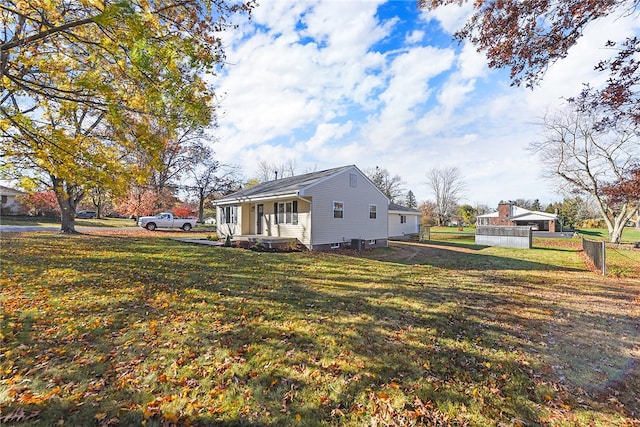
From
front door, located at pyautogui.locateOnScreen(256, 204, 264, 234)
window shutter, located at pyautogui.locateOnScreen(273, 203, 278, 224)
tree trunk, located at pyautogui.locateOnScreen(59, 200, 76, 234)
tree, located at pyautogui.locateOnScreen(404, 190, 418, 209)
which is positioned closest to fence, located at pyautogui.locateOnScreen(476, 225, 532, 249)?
window shutter, located at pyautogui.locateOnScreen(273, 203, 278, 224)

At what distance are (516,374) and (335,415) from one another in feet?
7.39

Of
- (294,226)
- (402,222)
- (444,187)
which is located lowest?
(294,226)

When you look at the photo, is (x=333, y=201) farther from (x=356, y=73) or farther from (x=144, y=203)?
(x=144, y=203)

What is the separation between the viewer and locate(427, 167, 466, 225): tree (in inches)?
1945

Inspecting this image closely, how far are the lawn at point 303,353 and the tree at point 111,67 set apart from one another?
2913 millimetres

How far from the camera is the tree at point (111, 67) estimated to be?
4.93 meters

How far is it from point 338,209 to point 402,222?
14210mm

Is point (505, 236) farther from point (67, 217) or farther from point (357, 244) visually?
point (67, 217)

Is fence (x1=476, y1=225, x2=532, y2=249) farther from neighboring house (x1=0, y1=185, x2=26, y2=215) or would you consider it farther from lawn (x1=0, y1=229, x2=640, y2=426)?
neighboring house (x1=0, y1=185, x2=26, y2=215)

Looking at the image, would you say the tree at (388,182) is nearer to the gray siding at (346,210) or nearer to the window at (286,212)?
the gray siding at (346,210)

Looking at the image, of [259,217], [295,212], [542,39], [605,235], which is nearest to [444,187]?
[605,235]

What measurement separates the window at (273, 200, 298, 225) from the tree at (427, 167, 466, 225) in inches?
1630

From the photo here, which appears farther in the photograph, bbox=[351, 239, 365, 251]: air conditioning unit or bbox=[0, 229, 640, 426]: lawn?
bbox=[351, 239, 365, 251]: air conditioning unit

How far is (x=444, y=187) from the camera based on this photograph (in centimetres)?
5016
